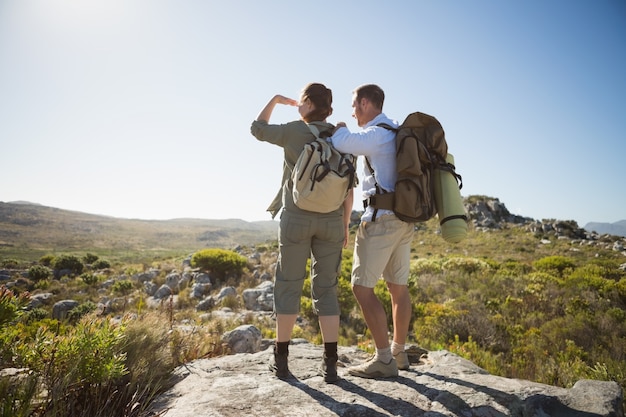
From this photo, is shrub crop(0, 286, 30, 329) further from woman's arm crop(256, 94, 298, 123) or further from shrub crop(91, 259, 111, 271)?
shrub crop(91, 259, 111, 271)

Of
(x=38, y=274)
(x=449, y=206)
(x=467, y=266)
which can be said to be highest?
(x=449, y=206)

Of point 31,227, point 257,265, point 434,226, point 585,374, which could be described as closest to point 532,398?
point 585,374

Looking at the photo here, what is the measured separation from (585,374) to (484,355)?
1.17 m

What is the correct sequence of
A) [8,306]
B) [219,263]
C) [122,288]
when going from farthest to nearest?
[219,263]
[122,288]
[8,306]

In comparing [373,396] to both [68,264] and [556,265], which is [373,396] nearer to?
[556,265]

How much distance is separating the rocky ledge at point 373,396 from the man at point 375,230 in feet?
1.03

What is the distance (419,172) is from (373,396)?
1.64 metres

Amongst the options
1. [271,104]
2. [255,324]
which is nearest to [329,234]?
[271,104]

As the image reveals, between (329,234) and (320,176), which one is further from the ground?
(320,176)

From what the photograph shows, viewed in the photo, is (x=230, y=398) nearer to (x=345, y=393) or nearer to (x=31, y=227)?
(x=345, y=393)

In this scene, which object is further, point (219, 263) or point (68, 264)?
point (68, 264)

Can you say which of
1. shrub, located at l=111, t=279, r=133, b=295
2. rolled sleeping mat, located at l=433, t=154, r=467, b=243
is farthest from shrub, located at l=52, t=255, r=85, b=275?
rolled sleeping mat, located at l=433, t=154, r=467, b=243

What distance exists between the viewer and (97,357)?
2088 millimetres

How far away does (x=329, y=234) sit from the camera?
2490 millimetres
